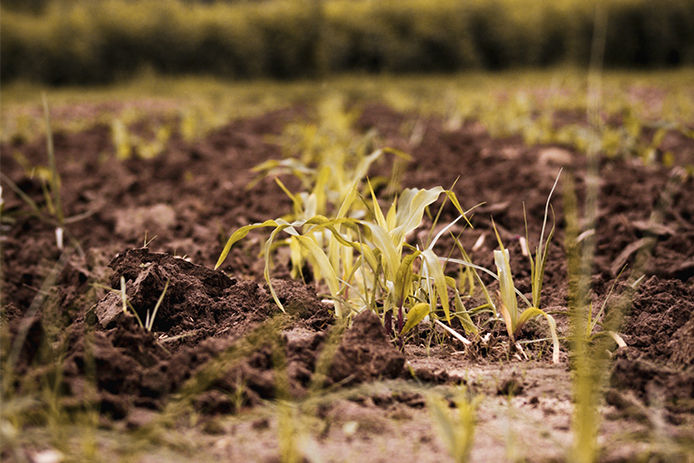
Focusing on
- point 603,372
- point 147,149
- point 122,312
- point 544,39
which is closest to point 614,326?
point 603,372

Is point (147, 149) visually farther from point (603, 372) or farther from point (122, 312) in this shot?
point (603, 372)

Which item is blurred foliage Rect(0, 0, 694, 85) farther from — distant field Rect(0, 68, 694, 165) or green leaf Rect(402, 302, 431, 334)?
green leaf Rect(402, 302, 431, 334)

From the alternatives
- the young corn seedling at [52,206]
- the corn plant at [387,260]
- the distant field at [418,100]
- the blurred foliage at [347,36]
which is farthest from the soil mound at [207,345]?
the blurred foliage at [347,36]

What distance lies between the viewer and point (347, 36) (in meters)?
11.6

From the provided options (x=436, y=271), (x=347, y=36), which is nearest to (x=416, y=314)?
(x=436, y=271)

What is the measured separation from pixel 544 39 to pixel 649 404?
11639mm

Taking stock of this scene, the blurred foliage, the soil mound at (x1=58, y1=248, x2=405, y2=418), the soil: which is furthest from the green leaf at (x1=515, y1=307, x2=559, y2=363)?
the blurred foliage

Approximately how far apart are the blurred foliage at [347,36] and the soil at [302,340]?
31.1 feet

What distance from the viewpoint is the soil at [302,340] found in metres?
1.06

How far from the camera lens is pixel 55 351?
122cm

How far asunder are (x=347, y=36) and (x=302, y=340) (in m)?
11.0

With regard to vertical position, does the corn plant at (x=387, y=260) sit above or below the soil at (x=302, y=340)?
above

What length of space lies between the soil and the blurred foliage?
9494 millimetres

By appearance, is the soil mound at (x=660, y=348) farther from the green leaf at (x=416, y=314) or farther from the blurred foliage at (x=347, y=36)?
the blurred foliage at (x=347, y=36)
